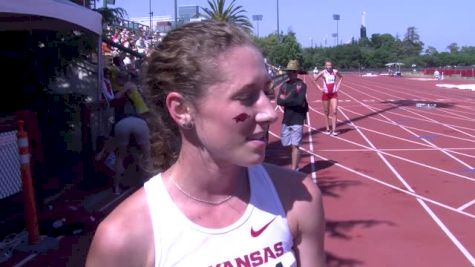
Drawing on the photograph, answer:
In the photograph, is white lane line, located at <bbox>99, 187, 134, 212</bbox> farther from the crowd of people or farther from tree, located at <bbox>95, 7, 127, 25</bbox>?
the crowd of people

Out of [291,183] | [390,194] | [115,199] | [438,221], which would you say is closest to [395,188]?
[390,194]

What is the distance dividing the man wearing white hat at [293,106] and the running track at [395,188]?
77cm

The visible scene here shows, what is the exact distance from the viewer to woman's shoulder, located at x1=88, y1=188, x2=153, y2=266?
4.49ft

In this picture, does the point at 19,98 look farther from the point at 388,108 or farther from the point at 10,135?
the point at 388,108

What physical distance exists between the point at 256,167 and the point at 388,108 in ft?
69.9

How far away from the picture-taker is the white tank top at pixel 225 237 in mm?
1400

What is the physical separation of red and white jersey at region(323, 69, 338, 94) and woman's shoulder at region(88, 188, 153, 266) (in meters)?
12.0

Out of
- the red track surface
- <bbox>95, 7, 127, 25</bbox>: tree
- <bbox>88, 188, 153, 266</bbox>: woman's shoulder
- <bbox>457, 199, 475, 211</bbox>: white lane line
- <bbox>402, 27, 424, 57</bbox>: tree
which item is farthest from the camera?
<bbox>402, 27, 424, 57</bbox>: tree

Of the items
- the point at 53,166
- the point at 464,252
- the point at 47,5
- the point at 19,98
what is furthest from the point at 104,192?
the point at 464,252

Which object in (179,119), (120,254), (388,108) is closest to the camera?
(120,254)

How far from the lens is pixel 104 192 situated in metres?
7.91

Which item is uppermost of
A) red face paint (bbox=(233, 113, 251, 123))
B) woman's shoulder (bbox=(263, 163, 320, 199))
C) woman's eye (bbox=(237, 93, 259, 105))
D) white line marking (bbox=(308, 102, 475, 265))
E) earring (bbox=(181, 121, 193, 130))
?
woman's eye (bbox=(237, 93, 259, 105))

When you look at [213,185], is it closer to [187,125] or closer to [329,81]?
[187,125]

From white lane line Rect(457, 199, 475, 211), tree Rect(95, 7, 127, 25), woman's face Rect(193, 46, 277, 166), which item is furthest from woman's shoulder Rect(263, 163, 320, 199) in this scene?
tree Rect(95, 7, 127, 25)
